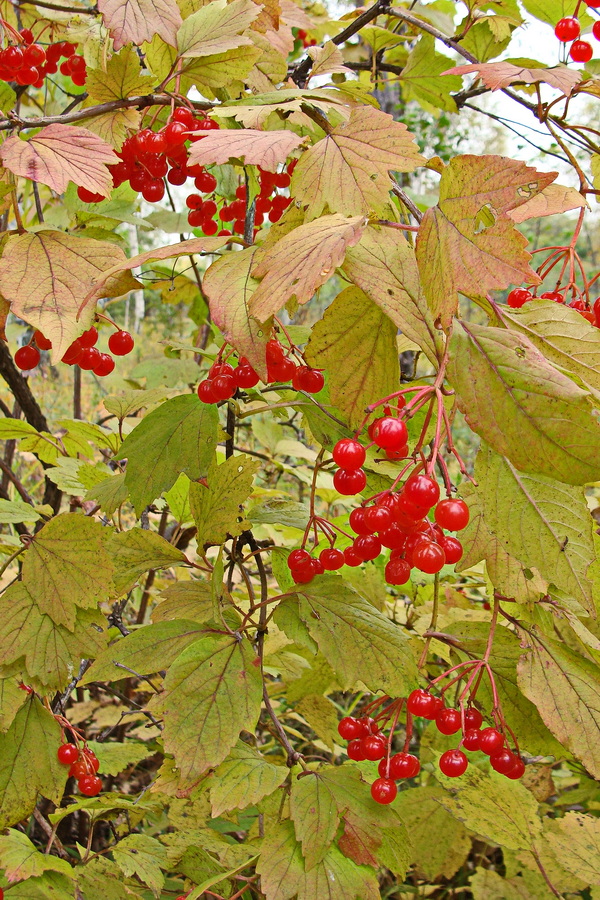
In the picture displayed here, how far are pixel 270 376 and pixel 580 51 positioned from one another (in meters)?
1.48

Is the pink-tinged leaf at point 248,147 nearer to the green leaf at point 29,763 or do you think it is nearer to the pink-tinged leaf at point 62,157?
the pink-tinged leaf at point 62,157

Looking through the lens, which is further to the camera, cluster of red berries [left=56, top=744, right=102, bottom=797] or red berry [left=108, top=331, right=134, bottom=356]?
cluster of red berries [left=56, top=744, right=102, bottom=797]

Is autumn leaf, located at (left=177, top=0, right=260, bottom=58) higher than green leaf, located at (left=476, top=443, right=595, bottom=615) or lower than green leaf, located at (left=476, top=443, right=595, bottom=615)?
higher

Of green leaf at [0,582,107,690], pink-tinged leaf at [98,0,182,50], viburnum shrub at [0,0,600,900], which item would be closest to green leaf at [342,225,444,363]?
viburnum shrub at [0,0,600,900]

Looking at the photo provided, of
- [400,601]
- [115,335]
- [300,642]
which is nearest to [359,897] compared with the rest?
→ [300,642]

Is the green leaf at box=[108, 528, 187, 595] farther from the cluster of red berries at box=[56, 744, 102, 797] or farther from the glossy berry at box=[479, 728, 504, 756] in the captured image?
the glossy berry at box=[479, 728, 504, 756]

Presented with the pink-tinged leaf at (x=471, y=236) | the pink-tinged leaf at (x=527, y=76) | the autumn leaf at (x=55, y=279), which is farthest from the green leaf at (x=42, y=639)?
the pink-tinged leaf at (x=527, y=76)

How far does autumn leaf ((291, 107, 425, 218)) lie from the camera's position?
0.85 metres

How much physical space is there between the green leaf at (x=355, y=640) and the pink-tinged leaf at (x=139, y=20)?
991 millimetres

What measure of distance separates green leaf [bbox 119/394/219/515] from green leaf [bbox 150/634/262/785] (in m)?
0.31

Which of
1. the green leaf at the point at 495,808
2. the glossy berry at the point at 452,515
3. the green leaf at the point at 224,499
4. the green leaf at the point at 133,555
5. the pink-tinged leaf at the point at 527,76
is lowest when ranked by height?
the green leaf at the point at 495,808

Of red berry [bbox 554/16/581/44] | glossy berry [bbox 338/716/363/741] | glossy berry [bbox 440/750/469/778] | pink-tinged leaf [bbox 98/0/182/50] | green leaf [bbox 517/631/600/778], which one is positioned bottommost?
glossy berry [bbox 338/716/363/741]

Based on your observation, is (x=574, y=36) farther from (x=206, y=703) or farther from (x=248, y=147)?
(x=206, y=703)

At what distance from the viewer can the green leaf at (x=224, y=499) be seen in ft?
3.92
